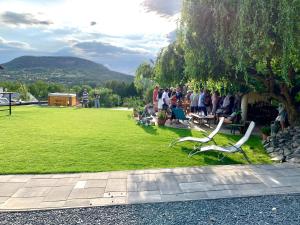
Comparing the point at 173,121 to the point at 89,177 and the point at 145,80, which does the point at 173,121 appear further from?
the point at 145,80

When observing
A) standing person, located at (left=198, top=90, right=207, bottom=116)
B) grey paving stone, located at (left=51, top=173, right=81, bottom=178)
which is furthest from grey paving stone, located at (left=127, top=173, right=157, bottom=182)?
standing person, located at (left=198, top=90, right=207, bottom=116)

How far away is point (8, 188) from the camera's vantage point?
4848 millimetres

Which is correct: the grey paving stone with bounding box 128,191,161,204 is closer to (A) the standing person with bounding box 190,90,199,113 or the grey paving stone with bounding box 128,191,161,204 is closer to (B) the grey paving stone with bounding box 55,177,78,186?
(B) the grey paving stone with bounding box 55,177,78,186

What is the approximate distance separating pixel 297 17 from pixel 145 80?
67.4ft

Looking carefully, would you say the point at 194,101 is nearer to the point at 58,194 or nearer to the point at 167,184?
the point at 167,184

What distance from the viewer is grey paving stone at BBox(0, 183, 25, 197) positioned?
4635 millimetres

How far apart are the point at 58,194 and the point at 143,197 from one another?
1.25 meters

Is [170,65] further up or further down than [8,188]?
further up

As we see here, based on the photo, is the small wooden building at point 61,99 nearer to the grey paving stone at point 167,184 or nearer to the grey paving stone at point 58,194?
the grey paving stone at point 167,184

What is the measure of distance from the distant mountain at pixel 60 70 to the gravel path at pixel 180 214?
127 ft

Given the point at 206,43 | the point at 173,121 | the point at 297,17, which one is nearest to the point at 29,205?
the point at 206,43

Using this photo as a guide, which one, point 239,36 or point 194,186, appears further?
point 239,36

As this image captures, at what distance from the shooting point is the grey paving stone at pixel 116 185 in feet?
15.9

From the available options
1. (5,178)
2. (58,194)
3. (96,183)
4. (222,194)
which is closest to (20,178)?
(5,178)
